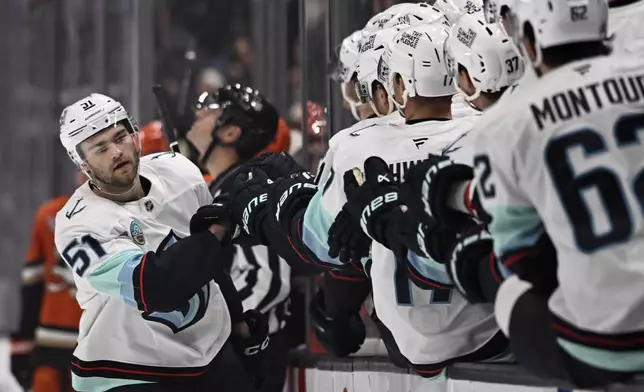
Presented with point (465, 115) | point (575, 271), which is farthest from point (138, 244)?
point (575, 271)

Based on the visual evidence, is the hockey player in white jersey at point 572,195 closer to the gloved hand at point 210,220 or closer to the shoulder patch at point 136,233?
the gloved hand at point 210,220

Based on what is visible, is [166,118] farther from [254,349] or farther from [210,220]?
[210,220]

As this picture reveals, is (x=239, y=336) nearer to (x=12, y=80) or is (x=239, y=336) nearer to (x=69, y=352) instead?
(x=69, y=352)

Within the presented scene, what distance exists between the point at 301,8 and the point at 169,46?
8.21 feet

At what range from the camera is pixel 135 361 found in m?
3.05

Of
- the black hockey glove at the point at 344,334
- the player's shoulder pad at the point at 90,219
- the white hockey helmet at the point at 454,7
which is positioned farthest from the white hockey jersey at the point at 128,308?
the white hockey helmet at the point at 454,7

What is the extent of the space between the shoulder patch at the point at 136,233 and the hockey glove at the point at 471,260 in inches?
42.3

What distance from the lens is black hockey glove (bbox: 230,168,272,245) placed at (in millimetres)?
3160

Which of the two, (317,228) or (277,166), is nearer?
(317,228)

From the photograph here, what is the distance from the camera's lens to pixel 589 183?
1755mm

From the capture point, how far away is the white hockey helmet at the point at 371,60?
121 inches

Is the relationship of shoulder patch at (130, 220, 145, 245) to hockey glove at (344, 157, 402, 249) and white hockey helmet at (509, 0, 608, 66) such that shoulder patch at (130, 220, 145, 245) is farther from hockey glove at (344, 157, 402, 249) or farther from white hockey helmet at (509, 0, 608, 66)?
white hockey helmet at (509, 0, 608, 66)

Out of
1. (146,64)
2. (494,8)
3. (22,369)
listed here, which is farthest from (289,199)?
(146,64)

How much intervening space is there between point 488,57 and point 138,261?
92 centimetres
